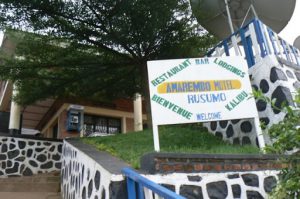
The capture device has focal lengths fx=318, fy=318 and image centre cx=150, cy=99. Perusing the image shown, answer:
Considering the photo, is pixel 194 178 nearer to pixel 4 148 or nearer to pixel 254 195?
pixel 254 195

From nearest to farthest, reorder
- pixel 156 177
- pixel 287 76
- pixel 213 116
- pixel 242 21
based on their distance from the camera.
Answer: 1. pixel 156 177
2. pixel 213 116
3. pixel 287 76
4. pixel 242 21

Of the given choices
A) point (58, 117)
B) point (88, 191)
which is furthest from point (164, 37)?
point (58, 117)

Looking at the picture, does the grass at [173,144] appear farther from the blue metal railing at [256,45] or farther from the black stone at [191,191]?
the blue metal railing at [256,45]

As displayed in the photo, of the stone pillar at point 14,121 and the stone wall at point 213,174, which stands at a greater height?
the stone pillar at point 14,121

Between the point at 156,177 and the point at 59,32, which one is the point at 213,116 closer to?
the point at 156,177

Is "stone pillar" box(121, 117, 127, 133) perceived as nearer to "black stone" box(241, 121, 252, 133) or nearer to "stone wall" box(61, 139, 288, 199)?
"black stone" box(241, 121, 252, 133)

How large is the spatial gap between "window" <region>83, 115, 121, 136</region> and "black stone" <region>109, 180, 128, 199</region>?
10.6m

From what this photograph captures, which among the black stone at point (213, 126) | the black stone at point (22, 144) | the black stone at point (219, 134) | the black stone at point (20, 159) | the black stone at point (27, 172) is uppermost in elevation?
the black stone at point (22, 144)

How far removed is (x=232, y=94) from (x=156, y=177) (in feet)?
7.16

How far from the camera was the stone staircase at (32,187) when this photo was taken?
270 inches

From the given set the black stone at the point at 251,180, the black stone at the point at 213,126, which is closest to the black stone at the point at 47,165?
the black stone at the point at 213,126

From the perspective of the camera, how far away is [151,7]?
7309 millimetres

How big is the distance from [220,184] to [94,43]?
599 cm

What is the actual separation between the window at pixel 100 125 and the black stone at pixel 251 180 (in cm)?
1036
